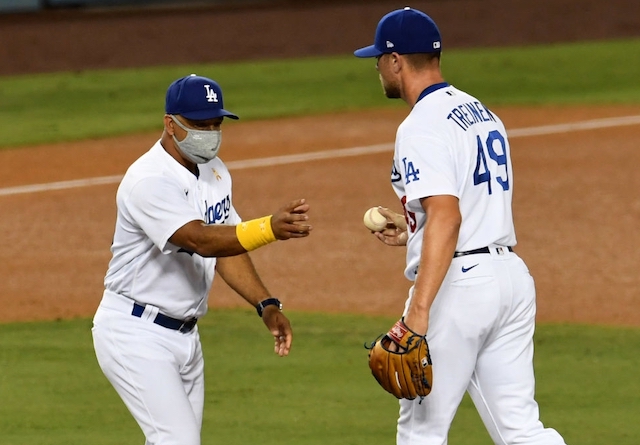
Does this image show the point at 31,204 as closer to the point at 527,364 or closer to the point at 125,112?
the point at 125,112

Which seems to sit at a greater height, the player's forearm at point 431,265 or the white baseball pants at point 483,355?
the player's forearm at point 431,265

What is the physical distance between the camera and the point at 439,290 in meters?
4.49

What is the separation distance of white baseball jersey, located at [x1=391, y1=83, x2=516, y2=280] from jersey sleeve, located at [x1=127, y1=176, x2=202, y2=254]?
0.82 metres

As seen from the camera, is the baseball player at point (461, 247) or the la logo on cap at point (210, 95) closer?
the baseball player at point (461, 247)

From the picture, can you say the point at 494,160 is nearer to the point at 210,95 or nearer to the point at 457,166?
the point at 457,166

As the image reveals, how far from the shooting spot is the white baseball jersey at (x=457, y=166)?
4363mm

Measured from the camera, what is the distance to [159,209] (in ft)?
15.3

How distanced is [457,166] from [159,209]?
115 cm

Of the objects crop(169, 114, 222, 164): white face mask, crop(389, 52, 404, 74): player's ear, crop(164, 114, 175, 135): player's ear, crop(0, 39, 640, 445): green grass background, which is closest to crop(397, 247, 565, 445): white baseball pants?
crop(389, 52, 404, 74): player's ear

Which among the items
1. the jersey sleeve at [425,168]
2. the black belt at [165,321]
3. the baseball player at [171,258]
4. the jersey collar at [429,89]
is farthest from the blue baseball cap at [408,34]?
the black belt at [165,321]

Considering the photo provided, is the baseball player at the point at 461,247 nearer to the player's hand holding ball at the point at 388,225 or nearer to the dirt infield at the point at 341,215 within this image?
the player's hand holding ball at the point at 388,225

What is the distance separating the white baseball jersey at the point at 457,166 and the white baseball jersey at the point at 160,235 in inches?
33.3

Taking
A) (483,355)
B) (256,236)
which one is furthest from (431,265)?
(256,236)

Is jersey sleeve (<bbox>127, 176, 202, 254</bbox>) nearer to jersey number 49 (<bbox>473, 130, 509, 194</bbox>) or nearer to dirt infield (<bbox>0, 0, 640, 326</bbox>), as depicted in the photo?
jersey number 49 (<bbox>473, 130, 509, 194</bbox>)
